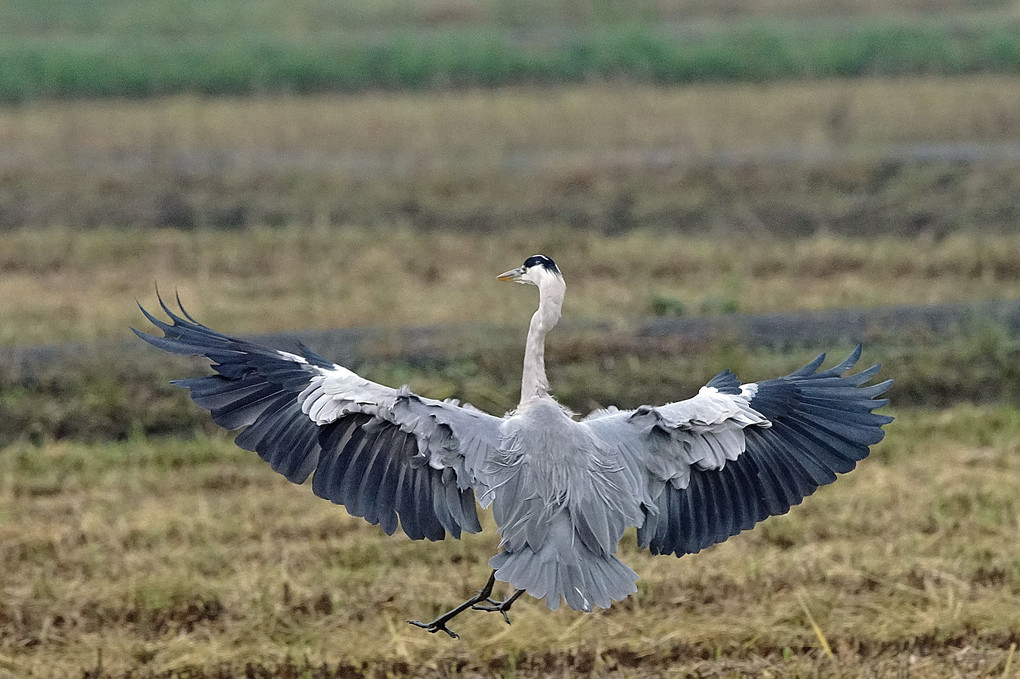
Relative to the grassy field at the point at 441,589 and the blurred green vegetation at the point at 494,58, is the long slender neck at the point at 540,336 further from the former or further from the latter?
the blurred green vegetation at the point at 494,58

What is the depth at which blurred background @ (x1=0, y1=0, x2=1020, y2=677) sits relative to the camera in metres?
6.45

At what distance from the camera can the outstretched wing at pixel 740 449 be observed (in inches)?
210

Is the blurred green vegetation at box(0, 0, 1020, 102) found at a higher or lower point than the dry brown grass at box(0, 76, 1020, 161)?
higher

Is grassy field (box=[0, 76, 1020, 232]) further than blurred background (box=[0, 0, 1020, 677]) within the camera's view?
Yes

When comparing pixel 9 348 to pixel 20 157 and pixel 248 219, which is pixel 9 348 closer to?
pixel 248 219

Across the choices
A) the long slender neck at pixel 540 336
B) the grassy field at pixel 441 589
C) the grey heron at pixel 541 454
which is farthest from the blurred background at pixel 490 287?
the long slender neck at pixel 540 336

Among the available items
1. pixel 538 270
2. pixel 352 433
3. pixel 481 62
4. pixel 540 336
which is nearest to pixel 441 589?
pixel 352 433

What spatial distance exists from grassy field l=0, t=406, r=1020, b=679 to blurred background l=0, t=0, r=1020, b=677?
23mm

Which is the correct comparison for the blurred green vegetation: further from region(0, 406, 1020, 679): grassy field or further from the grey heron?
Answer: the grey heron

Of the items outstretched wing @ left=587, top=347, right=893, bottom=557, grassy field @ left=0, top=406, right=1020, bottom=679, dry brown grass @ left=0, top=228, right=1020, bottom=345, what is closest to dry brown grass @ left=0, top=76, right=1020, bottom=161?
dry brown grass @ left=0, top=228, right=1020, bottom=345

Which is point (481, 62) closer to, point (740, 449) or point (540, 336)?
point (540, 336)

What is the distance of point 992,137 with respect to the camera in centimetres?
1916

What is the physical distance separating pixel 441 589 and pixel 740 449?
193 cm

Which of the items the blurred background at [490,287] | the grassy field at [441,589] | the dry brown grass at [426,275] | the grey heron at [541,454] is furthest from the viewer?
the dry brown grass at [426,275]
